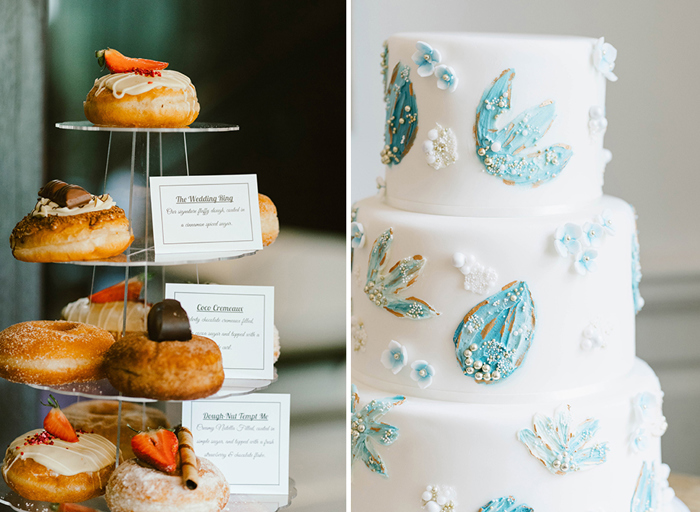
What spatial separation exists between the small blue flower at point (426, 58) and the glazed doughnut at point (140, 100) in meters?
0.57

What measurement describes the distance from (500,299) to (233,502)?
69 centimetres

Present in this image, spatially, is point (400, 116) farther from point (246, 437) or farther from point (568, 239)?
point (246, 437)

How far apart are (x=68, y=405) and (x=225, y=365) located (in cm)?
33

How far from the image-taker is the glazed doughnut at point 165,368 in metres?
1.12

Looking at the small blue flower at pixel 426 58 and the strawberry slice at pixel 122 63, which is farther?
the small blue flower at pixel 426 58

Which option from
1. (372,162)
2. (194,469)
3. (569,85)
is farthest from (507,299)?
(372,162)

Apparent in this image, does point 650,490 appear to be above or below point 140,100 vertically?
below

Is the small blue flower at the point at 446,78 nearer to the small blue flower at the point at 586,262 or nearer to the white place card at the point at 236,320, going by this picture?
the small blue flower at the point at 586,262

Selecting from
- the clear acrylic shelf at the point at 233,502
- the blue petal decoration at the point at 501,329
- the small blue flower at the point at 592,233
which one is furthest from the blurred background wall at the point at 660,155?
the clear acrylic shelf at the point at 233,502

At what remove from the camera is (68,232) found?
117cm

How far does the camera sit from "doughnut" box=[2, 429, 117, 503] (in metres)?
1.22

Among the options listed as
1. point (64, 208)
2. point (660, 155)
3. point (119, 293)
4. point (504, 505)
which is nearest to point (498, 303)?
point (504, 505)

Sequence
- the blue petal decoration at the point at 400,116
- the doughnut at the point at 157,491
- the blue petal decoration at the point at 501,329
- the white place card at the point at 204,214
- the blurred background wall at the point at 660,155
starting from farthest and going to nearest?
the blurred background wall at the point at 660,155
the blue petal decoration at the point at 400,116
the blue petal decoration at the point at 501,329
the white place card at the point at 204,214
the doughnut at the point at 157,491

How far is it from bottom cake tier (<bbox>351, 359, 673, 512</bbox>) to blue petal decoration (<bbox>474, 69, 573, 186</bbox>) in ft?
1.69
